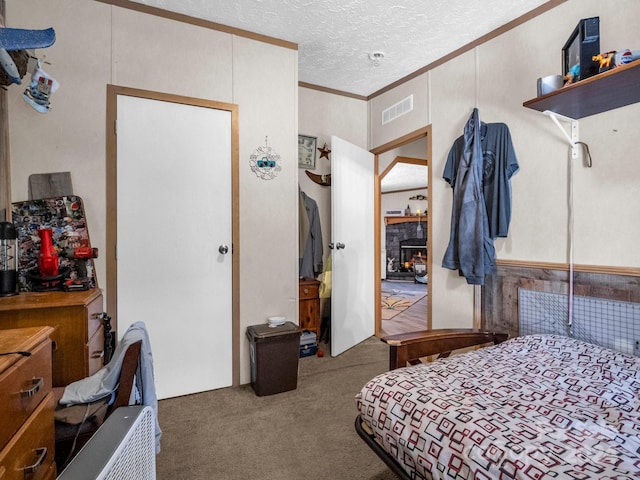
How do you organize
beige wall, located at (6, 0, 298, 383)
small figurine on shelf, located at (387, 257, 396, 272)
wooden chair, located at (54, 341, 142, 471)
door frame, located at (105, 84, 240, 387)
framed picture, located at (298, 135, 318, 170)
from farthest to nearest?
small figurine on shelf, located at (387, 257, 396, 272), framed picture, located at (298, 135, 318, 170), door frame, located at (105, 84, 240, 387), beige wall, located at (6, 0, 298, 383), wooden chair, located at (54, 341, 142, 471)

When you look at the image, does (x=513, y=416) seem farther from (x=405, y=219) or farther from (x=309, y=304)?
(x=405, y=219)

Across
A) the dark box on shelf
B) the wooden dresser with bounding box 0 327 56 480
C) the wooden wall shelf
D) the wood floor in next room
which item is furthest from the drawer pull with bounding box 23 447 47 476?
the wood floor in next room

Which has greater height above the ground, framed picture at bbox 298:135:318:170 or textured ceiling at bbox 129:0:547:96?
textured ceiling at bbox 129:0:547:96

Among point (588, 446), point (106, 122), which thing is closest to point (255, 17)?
point (106, 122)

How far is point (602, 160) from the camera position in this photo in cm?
189

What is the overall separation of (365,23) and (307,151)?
1345 millimetres

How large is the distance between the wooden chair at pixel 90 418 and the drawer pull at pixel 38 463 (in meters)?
0.30

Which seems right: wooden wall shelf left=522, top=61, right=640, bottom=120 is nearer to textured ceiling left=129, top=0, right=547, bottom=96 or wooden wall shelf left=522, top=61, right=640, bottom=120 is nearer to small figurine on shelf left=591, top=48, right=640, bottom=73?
small figurine on shelf left=591, top=48, right=640, bottom=73

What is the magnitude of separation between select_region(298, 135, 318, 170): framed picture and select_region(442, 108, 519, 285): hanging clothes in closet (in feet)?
5.14

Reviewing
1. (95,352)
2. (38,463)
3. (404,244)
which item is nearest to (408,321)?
(95,352)

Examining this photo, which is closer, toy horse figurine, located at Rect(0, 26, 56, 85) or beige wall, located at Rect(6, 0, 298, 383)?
toy horse figurine, located at Rect(0, 26, 56, 85)

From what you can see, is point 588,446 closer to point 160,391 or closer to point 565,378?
point 565,378

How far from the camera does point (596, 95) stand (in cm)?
167

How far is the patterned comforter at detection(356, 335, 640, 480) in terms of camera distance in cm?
87
